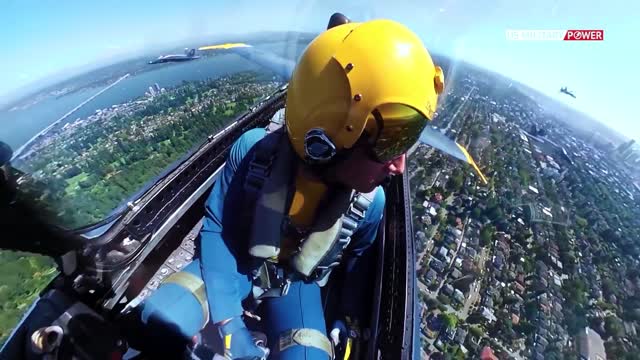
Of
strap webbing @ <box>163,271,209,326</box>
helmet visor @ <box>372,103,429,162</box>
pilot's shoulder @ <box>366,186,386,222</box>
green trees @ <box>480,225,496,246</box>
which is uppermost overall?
helmet visor @ <box>372,103,429,162</box>

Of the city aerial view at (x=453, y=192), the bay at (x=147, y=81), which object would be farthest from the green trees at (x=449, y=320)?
the bay at (x=147, y=81)

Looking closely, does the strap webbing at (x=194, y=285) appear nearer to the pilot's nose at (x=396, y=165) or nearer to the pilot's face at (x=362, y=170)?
the pilot's face at (x=362, y=170)

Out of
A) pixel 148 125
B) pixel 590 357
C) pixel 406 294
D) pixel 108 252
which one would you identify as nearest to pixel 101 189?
pixel 148 125

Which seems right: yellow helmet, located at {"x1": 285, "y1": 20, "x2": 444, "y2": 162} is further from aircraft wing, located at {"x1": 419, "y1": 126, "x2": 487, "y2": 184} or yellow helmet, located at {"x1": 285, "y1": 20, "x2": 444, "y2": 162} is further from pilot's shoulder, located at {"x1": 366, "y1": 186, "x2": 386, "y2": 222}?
aircraft wing, located at {"x1": 419, "y1": 126, "x2": 487, "y2": 184}

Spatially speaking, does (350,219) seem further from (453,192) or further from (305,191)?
(453,192)

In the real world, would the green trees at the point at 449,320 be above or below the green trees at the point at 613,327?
above

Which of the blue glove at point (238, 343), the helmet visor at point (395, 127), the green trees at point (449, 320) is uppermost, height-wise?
the helmet visor at point (395, 127)


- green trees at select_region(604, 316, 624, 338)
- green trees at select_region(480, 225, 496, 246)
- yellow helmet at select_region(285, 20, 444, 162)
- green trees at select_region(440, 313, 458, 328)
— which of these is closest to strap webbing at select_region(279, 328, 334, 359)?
yellow helmet at select_region(285, 20, 444, 162)

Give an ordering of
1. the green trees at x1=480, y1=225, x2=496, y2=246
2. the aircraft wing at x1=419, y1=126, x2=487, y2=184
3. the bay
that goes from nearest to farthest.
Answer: the aircraft wing at x1=419, y1=126, x2=487, y2=184
the green trees at x1=480, y1=225, x2=496, y2=246
the bay
